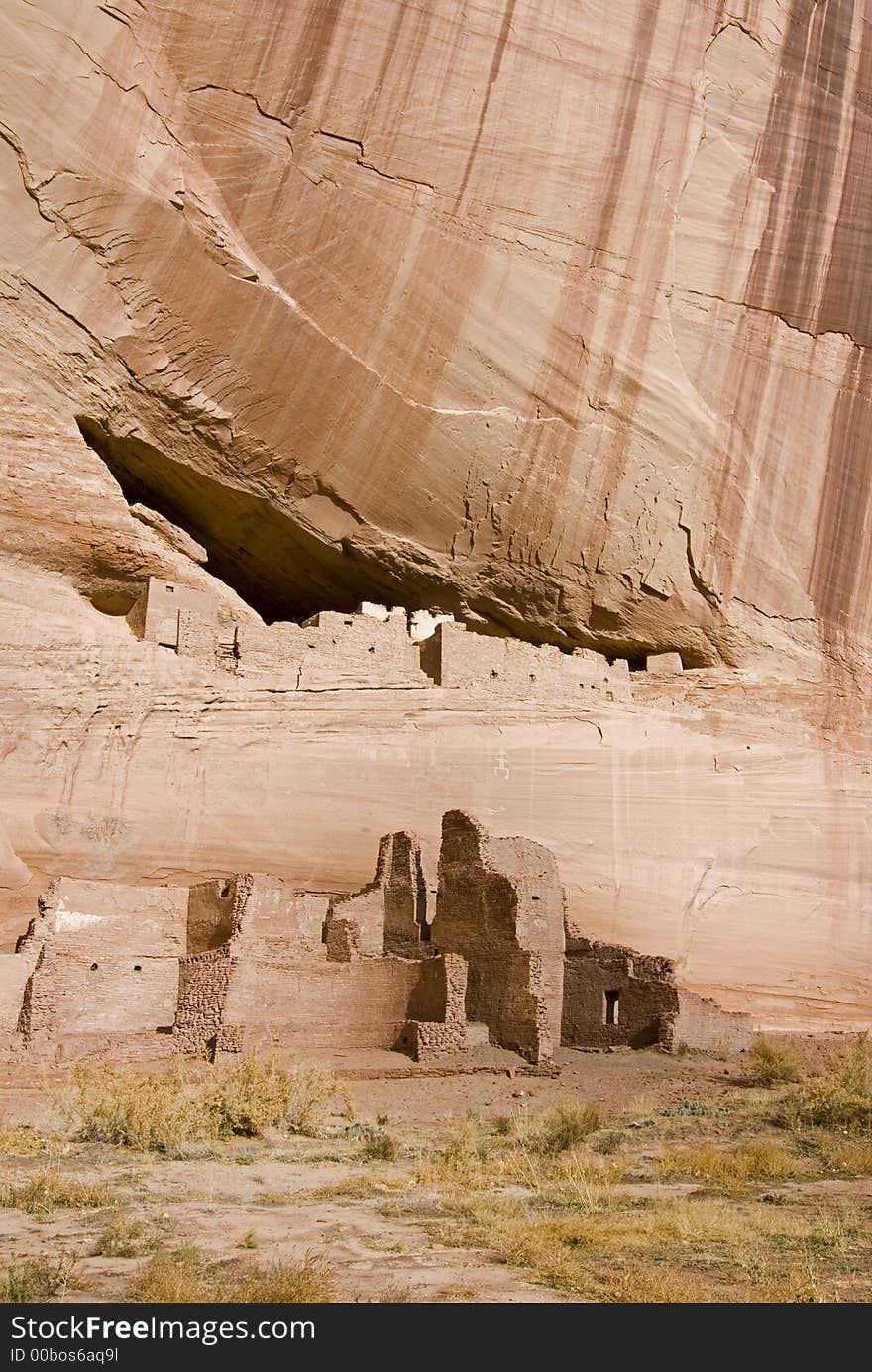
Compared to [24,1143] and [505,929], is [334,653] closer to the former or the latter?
[505,929]

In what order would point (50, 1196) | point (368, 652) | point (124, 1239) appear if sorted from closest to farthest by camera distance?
point (124, 1239) → point (50, 1196) → point (368, 652)

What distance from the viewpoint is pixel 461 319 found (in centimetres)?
1914

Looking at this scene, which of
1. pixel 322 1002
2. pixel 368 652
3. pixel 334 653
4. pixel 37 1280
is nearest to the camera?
pixel 37 1280

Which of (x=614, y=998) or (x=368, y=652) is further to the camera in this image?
(x=368, y=652)

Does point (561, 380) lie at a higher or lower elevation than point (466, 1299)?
higher

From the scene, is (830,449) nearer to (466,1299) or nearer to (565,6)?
(565,6)

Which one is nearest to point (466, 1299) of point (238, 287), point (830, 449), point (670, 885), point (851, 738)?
point (670, 885)

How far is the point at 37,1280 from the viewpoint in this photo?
599 centimetres

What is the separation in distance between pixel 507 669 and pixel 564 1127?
9.43 meters

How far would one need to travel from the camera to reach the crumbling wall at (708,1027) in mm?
16281

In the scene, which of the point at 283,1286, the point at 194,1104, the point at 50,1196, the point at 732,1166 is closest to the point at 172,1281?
the point at 283,1286

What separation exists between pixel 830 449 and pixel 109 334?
11883 mm

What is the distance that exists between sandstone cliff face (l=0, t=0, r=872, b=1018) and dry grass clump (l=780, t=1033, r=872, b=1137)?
17.9 ft

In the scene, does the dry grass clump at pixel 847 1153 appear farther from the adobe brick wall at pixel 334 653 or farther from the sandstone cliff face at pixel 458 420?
the adobe brick wall at pixel 334 653
